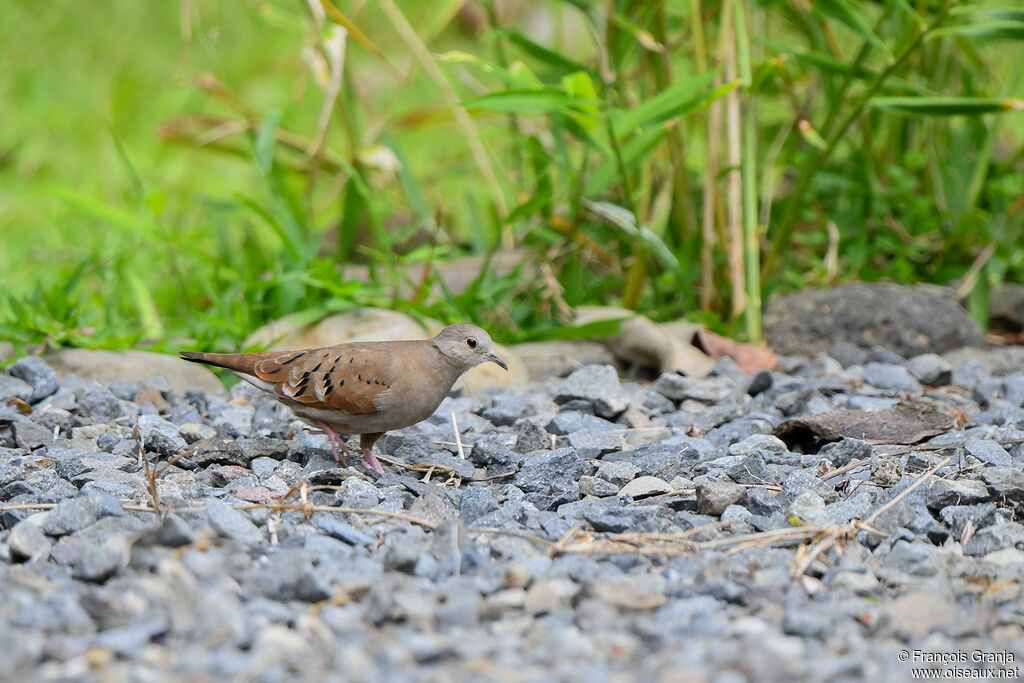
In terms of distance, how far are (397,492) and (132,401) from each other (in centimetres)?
134

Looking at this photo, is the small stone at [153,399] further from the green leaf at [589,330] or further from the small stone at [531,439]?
the green leaf at [589,330]

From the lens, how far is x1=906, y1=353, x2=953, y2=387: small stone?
3.85 m

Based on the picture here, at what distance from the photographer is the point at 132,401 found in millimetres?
3516

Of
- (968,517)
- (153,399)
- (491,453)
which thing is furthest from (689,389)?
(153,399)

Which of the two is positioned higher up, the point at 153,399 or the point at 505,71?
the point at 505,71

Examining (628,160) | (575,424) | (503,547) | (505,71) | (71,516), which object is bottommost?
(575,424)

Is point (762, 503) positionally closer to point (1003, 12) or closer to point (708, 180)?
point (708, 180)

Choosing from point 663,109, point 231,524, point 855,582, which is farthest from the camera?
point 663,109

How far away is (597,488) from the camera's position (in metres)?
2.65

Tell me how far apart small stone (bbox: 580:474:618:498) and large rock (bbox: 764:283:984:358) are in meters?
1.82

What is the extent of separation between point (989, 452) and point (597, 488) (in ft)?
3.44

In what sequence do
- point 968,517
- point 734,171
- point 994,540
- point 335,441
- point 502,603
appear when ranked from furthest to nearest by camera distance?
1. point 734,171
2. point 335,441
3. point 968,517
4. point 994,540
5. point 502,603

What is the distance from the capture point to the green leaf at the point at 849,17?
3637 mm

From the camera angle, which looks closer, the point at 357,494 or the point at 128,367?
the point at 357,494
